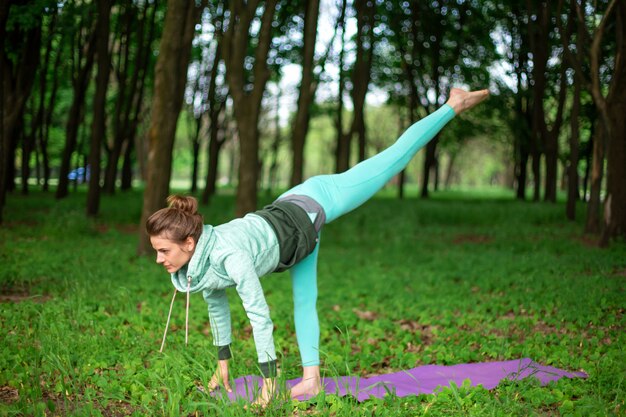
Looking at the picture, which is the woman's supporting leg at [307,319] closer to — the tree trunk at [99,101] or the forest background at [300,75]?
the forest background at [300,75]

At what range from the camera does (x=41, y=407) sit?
3.80 metres

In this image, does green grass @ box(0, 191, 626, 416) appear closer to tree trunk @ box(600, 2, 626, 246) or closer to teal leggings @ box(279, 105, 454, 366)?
teal leggings @ box(279, 105, 454, 366)

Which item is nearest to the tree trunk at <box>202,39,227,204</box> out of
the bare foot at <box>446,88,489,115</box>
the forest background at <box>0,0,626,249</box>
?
the forest background at <box>0,0,626,249</box>

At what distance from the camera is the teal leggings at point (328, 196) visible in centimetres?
464

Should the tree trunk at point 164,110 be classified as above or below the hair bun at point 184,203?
above

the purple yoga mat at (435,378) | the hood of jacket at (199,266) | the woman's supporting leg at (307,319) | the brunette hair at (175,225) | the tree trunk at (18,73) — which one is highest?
the tree trunk at (18,73)

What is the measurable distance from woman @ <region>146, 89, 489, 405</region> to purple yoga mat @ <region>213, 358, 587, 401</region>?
0.36 meters

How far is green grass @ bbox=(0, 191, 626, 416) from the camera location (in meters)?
4.32

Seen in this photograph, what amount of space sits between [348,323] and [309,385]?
2.53 m

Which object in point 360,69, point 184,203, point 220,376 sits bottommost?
Result: point 220,376

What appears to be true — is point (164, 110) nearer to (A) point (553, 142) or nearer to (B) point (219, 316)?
(B) point (219, 316)

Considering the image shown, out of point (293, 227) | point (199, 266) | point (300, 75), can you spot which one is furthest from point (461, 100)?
point (300, 75)

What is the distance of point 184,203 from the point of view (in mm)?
4113

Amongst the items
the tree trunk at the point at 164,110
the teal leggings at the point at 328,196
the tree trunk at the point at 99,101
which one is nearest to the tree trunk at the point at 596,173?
the tree trunk at the point at 164,110
